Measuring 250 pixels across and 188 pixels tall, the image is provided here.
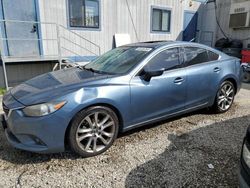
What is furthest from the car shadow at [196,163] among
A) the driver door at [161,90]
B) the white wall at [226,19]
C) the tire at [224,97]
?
the white wall at [226,19]

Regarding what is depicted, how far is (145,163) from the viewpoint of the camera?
2689 millimetres

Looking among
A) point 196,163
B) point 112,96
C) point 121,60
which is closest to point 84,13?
point 121,60

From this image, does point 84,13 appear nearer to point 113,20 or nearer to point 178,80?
point 113,20

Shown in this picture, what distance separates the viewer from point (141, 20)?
9.49 meters

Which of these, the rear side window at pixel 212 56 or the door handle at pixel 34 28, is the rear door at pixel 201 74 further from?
the door handle at pixel 34 28

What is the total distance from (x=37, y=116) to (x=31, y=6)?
5691 millimetres

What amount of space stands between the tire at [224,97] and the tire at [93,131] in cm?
223

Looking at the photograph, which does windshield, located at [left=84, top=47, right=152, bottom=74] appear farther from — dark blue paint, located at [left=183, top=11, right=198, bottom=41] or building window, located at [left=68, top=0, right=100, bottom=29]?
dark blue paint, located at [left=183, top=11, right=198, bottom=41]

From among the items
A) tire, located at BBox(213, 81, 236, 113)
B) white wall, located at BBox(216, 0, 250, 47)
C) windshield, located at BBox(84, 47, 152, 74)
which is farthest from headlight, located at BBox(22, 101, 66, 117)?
white wall, located at BBox(216, 0, 250, 47)

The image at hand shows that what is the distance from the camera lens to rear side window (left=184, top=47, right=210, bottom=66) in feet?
12.0

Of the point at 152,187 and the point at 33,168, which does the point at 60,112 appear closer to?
the point at 33,168

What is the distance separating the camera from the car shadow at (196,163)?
236cm

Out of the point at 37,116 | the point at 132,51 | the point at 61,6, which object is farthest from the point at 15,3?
the point at 37,116

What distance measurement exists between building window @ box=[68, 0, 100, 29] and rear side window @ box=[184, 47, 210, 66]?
5311 mm
